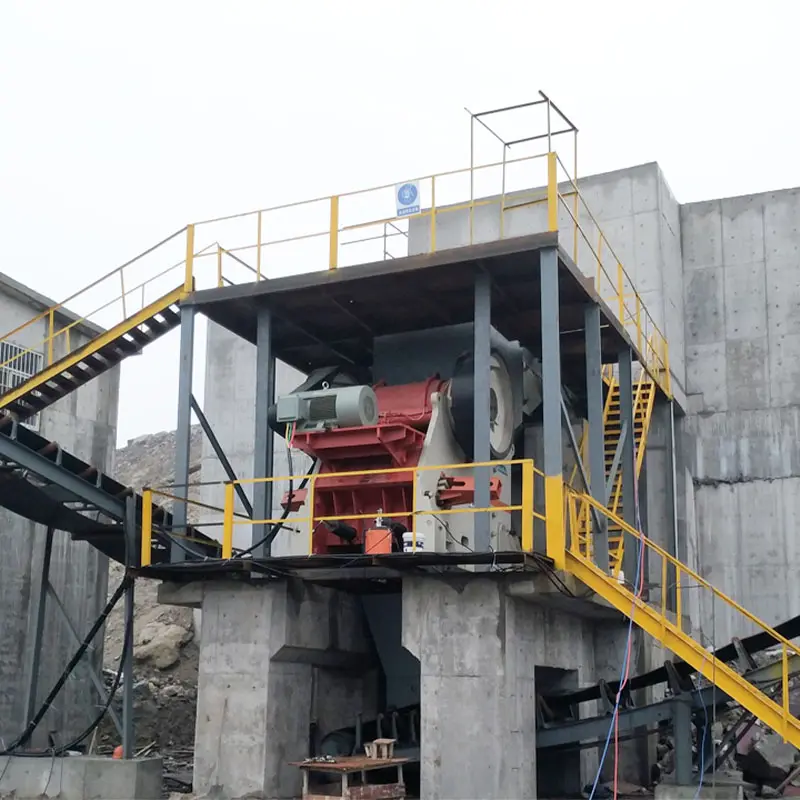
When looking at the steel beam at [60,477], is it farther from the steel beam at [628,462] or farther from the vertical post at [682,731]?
the vertical post at [682,731]

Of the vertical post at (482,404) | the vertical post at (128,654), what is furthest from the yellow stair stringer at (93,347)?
the vertical post at (482,404)

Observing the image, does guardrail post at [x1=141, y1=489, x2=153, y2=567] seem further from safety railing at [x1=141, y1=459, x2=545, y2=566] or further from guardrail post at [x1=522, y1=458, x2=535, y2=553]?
guardrail post at [x1=522, y1=458, x2=535, y2=553]

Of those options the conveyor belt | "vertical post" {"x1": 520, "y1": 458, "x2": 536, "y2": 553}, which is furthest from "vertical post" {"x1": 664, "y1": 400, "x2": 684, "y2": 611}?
"vertical post" {"x1": 520, "y1": 458, "x2": 536, "y2": 553}

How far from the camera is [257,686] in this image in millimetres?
14992

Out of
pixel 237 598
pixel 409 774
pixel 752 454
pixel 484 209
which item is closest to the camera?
pixel 237 598

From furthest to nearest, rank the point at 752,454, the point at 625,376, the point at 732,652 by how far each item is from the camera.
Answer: the point at 752,454, the point at 625,376, the point at 732,652

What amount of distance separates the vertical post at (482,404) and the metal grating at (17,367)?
30.7 feet

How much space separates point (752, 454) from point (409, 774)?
29.4ft

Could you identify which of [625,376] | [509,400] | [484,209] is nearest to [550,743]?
[509,400]

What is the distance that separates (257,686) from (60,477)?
4051mm

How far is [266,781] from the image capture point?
48.0ft

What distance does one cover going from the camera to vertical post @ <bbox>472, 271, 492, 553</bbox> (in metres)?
14.1

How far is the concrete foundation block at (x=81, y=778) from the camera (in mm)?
15656

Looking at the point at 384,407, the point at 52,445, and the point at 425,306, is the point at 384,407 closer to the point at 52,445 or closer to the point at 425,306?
the point at 425,306
